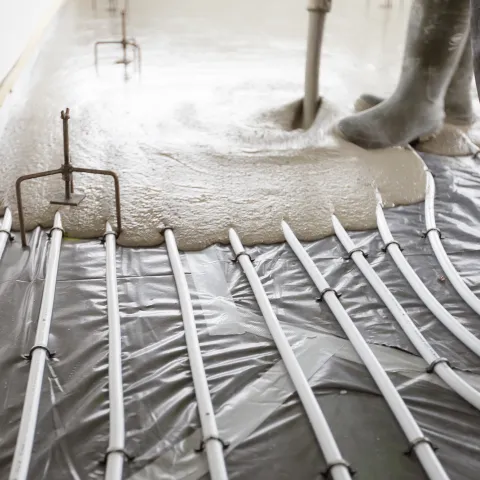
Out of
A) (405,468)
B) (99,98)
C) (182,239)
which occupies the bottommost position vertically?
(405,468)

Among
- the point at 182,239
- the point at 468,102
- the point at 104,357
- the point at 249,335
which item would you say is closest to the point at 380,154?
the point at 468,102

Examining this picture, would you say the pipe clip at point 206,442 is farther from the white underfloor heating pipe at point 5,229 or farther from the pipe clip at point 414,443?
the white underfloor heating pipe at point 5,229

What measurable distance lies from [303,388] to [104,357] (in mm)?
692

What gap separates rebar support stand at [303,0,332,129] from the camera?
4.05 metres

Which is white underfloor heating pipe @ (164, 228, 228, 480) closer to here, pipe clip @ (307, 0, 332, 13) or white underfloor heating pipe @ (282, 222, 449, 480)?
white underfloor heating pipe @ (282, 222, 449, 480)

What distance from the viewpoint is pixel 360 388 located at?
2.05m

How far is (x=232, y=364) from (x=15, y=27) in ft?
12.5

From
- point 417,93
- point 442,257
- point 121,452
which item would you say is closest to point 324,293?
point 442,257

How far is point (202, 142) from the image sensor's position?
3.81 m

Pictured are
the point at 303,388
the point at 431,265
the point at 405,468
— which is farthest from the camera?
the point at 431,265

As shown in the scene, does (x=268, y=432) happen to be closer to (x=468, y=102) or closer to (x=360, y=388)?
(x=360, y=388)

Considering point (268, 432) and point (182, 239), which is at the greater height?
point (182, 239)

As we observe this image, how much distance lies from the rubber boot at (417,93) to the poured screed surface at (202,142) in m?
0.13

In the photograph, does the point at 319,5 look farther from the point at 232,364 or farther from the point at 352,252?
the point at 232,364
